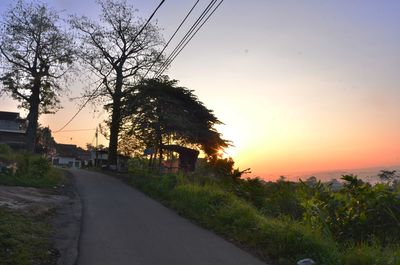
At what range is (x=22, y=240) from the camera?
333 inches

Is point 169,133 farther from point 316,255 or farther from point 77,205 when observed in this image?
point 316,255

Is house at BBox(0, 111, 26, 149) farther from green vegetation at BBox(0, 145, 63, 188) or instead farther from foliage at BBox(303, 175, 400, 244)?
foliage at BBox(303, 175, 400, 244)

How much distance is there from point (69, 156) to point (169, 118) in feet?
299

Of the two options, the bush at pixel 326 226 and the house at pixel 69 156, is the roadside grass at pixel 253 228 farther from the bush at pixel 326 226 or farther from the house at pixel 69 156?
the house at pixel 69 156

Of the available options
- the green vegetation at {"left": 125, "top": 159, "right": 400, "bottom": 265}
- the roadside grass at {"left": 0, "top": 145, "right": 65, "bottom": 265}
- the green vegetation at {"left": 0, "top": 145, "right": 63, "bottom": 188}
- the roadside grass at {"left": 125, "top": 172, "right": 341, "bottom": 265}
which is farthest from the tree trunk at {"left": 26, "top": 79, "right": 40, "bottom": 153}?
the green vegetation at {"left": 125, "top": 159, "right": 400, "bottom": 265}

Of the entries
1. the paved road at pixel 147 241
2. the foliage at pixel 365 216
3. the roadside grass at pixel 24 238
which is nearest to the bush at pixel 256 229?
the paved road at pixel 147 241

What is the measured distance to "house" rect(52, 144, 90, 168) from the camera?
10980 cm

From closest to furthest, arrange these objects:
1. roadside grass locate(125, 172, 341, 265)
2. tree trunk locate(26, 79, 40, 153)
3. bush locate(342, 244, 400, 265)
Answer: bush locate(342, 244, 400, 265), roadside grass locate(125, 172, 341, 265), tree trunk locate(26, 79, 40, 153)

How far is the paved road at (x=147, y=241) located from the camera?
26.7 ft

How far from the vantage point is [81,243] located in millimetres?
9180

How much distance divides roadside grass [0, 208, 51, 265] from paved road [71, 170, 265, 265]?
2.43ft

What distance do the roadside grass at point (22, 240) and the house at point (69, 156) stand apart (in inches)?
3793

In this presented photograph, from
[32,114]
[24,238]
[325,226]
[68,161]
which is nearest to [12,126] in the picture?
[32,114]

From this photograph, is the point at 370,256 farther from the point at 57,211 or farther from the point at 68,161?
the point at 68,161
